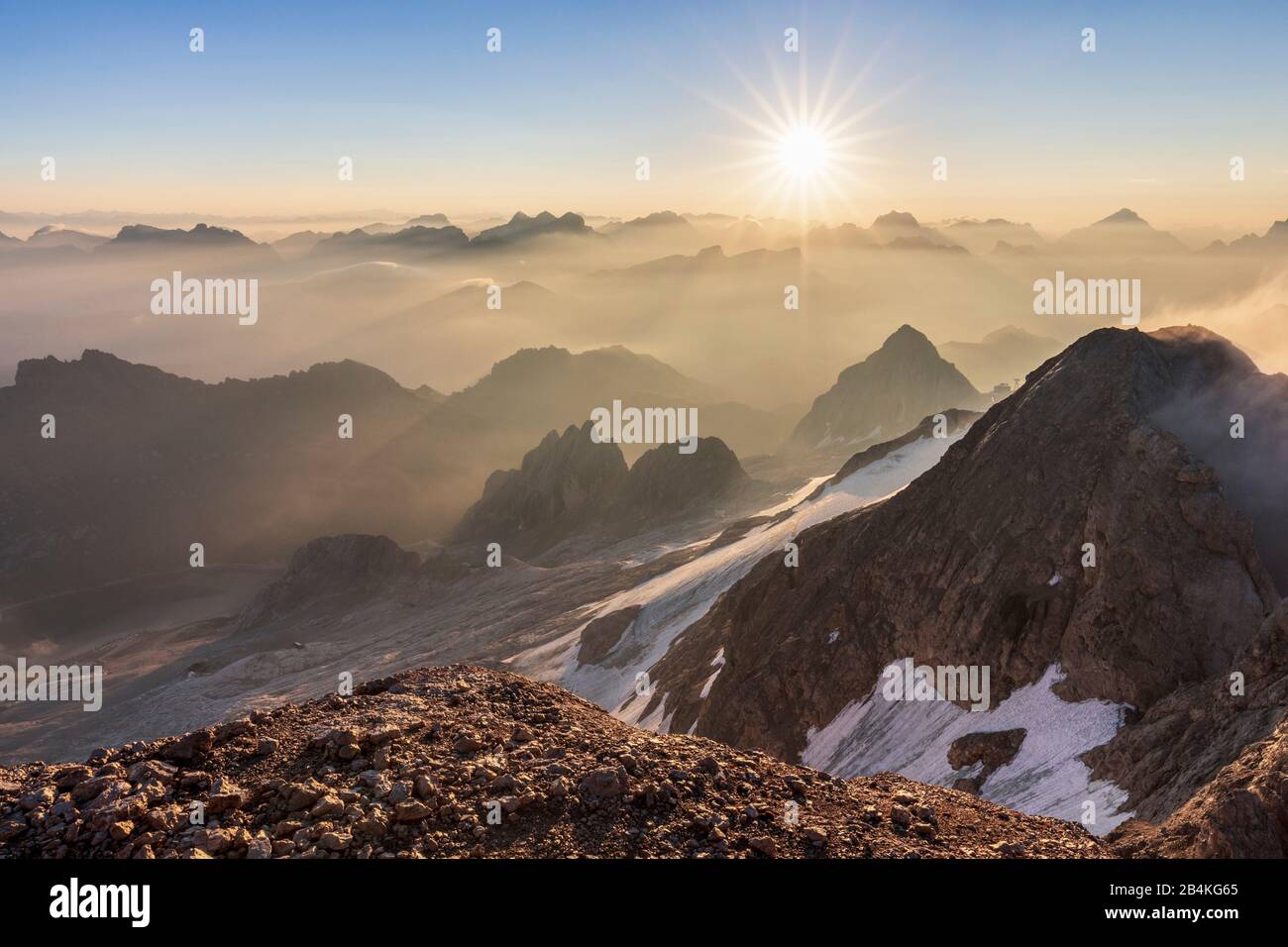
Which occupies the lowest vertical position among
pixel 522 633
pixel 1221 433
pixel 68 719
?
pixel 68 719

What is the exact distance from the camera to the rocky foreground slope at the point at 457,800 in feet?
44.5

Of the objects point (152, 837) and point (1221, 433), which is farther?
point (1221, 433)

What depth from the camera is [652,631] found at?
102 m

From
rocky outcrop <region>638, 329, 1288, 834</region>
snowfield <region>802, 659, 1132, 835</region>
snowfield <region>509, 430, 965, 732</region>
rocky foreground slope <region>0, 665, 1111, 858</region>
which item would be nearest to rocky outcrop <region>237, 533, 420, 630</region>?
snowfield <region>509, 430, 965, 732</region>

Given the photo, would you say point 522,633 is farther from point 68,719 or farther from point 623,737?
point 623,737

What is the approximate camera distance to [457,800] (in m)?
15.0

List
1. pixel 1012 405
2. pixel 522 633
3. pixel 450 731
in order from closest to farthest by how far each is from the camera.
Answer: pixel 450 731 → pixel 1012 405 → pixel 522 633

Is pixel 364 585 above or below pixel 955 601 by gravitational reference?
below

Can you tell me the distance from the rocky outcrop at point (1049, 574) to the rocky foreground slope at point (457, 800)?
1982cm

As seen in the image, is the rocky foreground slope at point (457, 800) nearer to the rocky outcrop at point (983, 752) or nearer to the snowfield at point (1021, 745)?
the snowfield at point (1021, 745)

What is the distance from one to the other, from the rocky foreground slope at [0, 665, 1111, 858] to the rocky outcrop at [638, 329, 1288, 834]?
1982 cm

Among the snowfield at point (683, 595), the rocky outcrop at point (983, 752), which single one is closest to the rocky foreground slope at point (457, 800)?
the rocky outcrop at point (983, 752)
